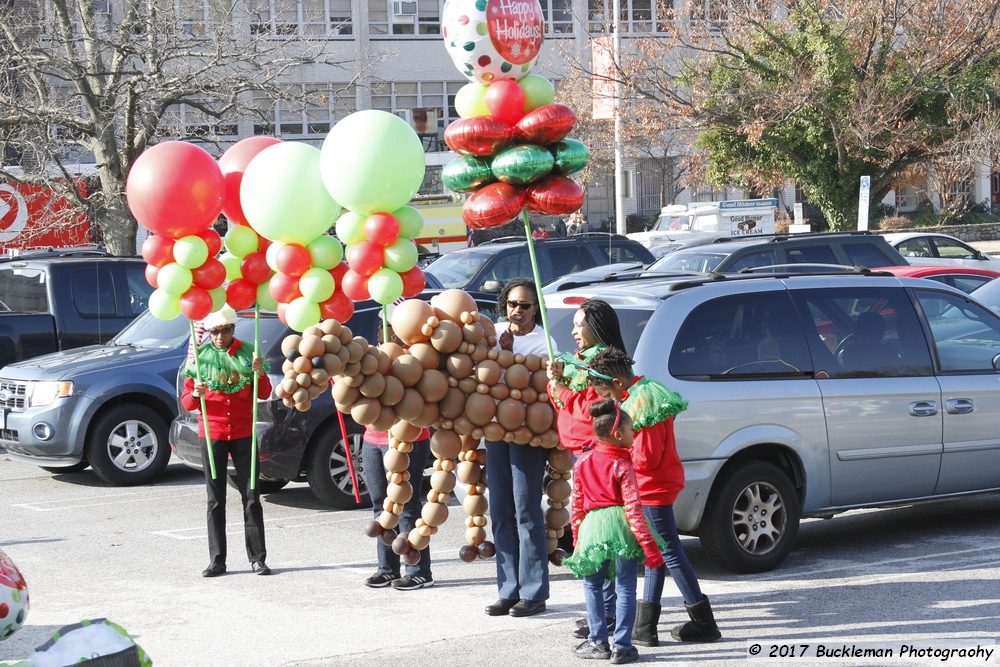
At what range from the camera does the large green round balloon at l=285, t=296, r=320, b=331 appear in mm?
5445

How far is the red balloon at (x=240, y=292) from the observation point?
20.1 feet

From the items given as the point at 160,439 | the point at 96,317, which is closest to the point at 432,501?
the point at 160,439

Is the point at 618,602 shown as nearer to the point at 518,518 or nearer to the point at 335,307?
the point at 518,518

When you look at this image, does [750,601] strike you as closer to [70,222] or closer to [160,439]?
[160,439]

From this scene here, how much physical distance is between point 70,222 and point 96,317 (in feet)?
30.1

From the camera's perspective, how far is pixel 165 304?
5.94 metres

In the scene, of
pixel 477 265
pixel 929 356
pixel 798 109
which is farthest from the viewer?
pixel 798 109

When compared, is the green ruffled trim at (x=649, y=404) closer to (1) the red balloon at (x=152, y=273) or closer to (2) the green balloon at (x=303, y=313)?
(2) the green balloon at (x=303, y=313)

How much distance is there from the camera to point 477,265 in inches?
601

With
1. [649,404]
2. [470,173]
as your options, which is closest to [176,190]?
[470,173]

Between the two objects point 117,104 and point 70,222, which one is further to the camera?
point 70,222

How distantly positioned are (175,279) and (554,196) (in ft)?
6.79

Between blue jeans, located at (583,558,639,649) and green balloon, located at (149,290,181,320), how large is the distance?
2596 millimetres

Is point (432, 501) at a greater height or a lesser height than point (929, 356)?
lesser
